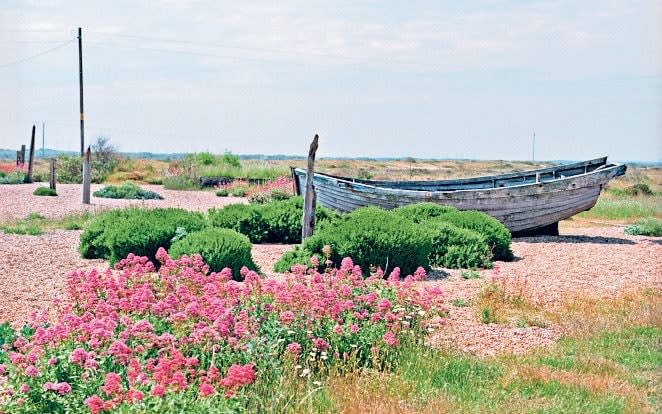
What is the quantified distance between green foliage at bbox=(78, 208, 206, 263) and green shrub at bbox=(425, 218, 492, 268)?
3.54 meters

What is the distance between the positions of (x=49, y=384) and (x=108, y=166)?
34.9 metres

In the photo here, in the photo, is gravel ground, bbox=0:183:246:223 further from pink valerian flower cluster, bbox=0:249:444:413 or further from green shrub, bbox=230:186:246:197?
pink valerian flower cluster, bbox=0:249:444:413

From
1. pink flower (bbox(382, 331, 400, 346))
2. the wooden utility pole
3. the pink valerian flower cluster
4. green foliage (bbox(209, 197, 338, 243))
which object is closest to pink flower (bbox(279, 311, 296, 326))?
the pink valerian flower cluster

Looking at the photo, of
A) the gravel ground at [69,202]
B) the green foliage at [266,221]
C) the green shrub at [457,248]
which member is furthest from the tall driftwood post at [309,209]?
the gravel ground at [69,202]

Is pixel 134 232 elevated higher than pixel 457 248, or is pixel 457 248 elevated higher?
pixel 134 232

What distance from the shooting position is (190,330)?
5.78m

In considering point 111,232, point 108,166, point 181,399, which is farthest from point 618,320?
point 108,166

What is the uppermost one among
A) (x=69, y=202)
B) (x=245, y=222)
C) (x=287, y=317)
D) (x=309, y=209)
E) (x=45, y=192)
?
(x=309, y=209)

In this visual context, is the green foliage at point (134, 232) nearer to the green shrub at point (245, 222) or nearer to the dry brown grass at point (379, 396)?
the green shrub at point (245, 222)

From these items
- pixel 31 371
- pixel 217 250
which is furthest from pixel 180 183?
pixel 31 371

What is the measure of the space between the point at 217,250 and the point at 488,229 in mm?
5001

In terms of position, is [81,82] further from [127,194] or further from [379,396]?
[379,396]

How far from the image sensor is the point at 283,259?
38.4ft

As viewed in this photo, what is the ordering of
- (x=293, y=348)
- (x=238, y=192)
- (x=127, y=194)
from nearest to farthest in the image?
(x=293, y=348) → (x=127, y=194) → (x=238, y=192)
